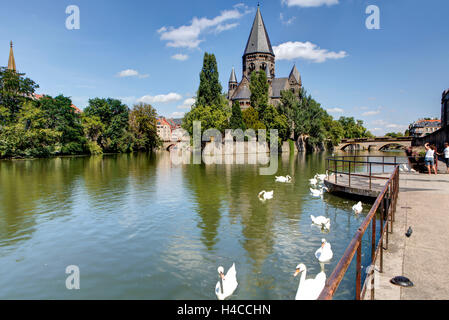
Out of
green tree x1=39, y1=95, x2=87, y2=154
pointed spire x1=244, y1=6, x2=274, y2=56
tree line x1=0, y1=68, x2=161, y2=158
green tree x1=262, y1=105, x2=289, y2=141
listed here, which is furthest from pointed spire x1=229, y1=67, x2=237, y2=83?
green tree x1=39, y1=95, x2=87, y2=154

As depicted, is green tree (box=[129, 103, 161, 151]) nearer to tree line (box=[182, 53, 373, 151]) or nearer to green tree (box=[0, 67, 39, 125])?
tree line (box=[182, 53, 373, 151])

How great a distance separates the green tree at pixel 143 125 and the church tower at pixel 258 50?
3943 cm

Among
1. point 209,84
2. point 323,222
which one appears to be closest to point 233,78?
point 209,84

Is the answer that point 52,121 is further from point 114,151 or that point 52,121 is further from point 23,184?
point 23,184

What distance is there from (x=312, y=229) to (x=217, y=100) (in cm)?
6257

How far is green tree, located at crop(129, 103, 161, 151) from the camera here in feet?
279

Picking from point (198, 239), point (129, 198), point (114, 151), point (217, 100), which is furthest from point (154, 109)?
point (198, 239)

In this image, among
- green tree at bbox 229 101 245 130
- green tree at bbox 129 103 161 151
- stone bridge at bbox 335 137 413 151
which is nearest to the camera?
green tree at bbox 229 101 245 130

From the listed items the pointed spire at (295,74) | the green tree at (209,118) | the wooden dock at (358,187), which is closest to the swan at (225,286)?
the wooden dock at (358,187)

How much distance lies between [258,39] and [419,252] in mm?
113137

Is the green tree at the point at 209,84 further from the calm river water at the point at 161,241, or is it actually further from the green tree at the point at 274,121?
the calm river water at the point at 161,241

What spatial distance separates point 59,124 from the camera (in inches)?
2445

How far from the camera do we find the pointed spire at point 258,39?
10962 cm
